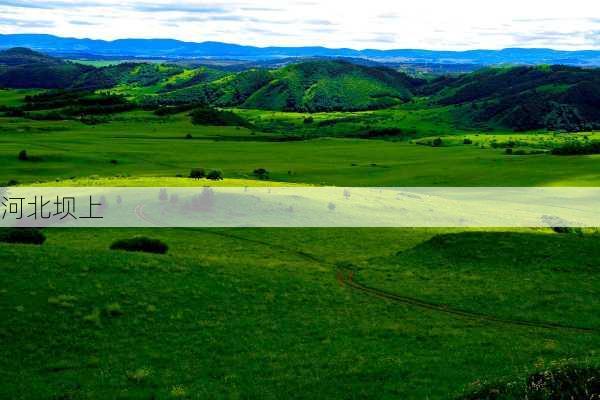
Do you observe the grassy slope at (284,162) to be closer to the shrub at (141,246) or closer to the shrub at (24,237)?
the shrub at (24,237)

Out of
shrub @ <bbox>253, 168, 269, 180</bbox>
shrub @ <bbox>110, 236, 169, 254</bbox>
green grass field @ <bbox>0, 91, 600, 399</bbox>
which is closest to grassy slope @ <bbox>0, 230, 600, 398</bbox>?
green grass field @ <bbox>0, 91, 600, 399</bbox>

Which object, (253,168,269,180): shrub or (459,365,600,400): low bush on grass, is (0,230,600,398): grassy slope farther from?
(253,168,269,180): shrub

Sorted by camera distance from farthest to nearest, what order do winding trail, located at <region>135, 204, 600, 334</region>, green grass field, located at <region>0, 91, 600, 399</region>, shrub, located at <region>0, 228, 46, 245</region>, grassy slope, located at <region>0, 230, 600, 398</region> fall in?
shrub, located at <region>0, 228, 46, 245</region> < winding trail, located at <region>135, 204, 600, 334</region> < green grass field, located at <region>0, 91, 600, 399</region> < grassy slope, located at <region>0, 230, 600, 398</region>

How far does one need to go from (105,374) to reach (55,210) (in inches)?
2052

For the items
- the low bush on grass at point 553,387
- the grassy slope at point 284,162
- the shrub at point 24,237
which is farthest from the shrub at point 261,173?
the low bush on grass at point 553,387

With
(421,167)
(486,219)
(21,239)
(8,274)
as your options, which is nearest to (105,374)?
(8,274)

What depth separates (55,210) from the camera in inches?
2840

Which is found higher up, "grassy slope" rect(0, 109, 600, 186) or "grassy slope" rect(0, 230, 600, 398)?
"grassy slope" rect(0, 230, 600, 398)
